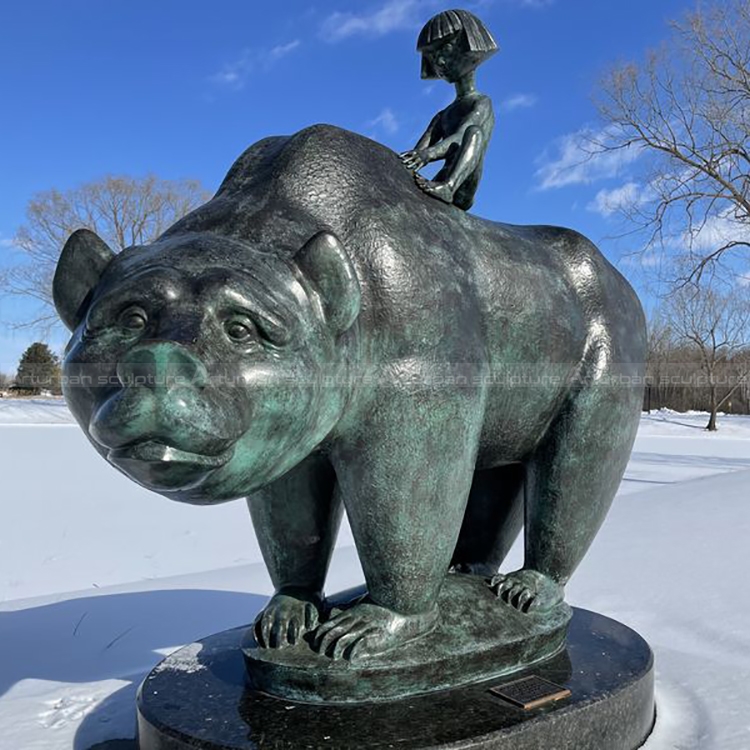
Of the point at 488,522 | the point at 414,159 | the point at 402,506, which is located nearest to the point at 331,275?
the point at 402,506

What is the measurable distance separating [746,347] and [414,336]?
92.2ft

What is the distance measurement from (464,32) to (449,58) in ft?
0.31

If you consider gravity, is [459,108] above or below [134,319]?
above

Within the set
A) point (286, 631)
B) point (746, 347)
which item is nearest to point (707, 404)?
point (746, 347)

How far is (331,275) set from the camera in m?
1.82

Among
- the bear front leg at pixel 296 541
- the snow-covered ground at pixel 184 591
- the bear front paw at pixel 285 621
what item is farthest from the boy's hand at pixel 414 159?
the snow-covered ground at pixel 184 591

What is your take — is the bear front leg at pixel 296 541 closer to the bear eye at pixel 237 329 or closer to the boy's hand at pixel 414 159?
the bear eye at pixel 237 329

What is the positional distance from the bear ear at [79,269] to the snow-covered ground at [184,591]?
1.53m

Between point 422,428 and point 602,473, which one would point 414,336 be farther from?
point 602,473

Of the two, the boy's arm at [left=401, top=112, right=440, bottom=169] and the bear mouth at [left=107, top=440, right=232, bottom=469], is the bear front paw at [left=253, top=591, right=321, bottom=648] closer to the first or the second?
the bear mouth at [left=107, top=440, right=232, bottom=469]

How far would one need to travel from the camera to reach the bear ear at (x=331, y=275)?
1812 millimetres

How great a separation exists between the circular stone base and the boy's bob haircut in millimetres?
1996

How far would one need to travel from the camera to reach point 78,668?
3340 mm

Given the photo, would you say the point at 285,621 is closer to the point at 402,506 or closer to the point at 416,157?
the point at 402,506
